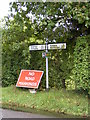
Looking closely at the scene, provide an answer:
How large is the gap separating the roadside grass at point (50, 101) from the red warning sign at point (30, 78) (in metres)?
0.31

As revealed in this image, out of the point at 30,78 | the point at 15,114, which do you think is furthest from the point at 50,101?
the point at 30,78

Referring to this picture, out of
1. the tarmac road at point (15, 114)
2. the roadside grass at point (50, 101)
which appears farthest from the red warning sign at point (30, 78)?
the tarmac road at point (15, 114)

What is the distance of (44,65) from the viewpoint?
6.79m

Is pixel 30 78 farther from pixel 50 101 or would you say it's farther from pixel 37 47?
pixel 50 101

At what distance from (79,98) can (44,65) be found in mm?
2181

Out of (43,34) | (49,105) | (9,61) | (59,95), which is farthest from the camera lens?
(9,61)

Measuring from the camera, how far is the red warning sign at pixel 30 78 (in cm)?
631

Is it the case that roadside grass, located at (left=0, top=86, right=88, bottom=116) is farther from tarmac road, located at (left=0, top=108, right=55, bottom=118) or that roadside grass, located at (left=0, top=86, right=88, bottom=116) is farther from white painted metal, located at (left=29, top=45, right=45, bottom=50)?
white painted metal, located at (left=29, top=45, right=45, bottom=50)

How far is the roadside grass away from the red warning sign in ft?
1.02

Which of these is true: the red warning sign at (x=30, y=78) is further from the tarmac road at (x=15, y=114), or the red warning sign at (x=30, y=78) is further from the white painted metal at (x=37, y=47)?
the tarmac road at (x=15, y=114)

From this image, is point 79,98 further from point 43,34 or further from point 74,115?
point 43,34

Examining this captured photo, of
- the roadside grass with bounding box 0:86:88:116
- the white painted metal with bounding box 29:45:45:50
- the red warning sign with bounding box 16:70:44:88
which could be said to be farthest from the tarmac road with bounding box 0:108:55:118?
the white painted metal with bounding box 29:45:45:50

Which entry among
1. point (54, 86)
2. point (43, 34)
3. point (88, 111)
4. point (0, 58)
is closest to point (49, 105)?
point (88, 111)

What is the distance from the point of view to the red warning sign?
631cm
